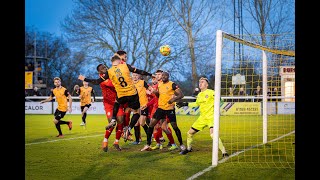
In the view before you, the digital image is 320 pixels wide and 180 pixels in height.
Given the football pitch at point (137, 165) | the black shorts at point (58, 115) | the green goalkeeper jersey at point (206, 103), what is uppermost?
the green goalkeeper jersey at point (206, 103)

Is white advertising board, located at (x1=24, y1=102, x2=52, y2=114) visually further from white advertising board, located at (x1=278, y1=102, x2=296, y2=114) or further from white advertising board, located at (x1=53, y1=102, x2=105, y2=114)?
white advertising board, located at (x1=278, y1=102, x2=296, y2=114)

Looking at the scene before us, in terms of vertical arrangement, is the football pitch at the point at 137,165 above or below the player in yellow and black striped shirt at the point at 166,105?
below

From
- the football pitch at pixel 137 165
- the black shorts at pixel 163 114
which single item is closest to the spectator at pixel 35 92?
the football pitch at pixel 137 165

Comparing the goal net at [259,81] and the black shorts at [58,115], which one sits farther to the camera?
the black shorts at [58,115]

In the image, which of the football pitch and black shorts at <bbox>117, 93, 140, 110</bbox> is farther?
black shorts at <bbox>117, 93, 140, 110</bbox>

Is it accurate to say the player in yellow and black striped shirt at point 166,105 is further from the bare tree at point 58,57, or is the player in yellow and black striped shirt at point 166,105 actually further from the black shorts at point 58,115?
the bare tree at point 58,57

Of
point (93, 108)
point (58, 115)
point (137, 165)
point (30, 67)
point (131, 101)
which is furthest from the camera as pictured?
point (30, 67)

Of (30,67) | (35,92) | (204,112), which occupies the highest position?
(30,67)

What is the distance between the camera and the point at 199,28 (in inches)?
1067

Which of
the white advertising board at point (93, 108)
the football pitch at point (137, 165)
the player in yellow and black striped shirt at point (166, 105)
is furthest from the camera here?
the white advertising board at point (93, 108)

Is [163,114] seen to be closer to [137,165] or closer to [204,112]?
[204,112]

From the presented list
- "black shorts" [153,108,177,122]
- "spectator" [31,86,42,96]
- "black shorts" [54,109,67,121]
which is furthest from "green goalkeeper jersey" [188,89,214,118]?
"spectator" [31,86,42,96]

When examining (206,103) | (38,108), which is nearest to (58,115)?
(206,103)
